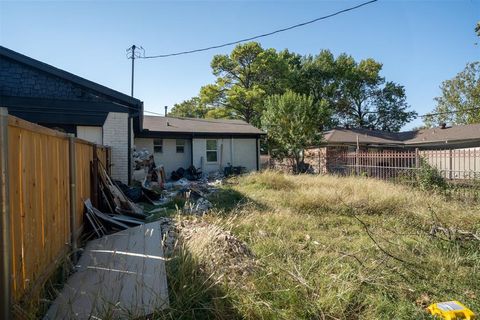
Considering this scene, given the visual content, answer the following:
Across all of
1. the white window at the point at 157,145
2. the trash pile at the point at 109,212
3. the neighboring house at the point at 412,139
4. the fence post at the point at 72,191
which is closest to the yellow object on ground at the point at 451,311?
the fence post at the point at 72,191

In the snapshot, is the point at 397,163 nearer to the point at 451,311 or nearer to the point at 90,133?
the point at 90,133

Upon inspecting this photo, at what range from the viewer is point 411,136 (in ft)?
94.3

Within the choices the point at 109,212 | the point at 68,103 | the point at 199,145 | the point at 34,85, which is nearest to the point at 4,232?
the point at 109,212

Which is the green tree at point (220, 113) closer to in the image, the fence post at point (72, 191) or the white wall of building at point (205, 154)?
the white wall of building at point (205, 154)

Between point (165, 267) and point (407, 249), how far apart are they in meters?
3.24

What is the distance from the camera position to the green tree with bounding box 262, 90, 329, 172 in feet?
62.5

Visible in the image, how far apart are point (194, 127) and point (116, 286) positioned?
57.3 ft

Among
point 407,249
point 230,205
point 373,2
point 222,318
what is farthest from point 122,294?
point 373,2

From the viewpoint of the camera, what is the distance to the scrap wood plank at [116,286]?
2561 mm

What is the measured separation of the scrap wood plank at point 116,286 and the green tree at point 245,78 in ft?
92.5

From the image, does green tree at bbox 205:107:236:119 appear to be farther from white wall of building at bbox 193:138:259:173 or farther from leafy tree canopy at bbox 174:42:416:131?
white wall of building at bbox 193:138:259:173

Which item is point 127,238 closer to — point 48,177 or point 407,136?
point 48,177

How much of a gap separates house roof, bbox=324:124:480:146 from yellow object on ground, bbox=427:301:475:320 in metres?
21.0

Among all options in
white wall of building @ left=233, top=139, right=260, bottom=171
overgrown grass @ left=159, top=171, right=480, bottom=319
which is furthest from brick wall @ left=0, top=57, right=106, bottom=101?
white wall of building @ left=233, top=139, right=260, bottom=171
